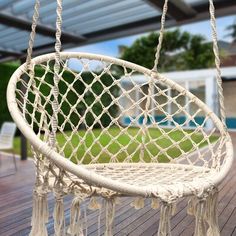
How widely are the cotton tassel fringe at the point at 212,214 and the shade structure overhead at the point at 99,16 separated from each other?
2182mm

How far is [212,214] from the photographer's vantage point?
131cm

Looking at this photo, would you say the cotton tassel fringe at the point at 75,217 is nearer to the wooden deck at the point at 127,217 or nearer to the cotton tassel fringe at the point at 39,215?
the cotton tassel fringe at the point at 39,215

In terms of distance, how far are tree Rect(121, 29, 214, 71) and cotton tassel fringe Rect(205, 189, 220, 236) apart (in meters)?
15.8

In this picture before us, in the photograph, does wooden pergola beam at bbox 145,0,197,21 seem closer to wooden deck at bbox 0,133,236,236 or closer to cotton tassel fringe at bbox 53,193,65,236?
wooden deck at bbox 0,133,236,236

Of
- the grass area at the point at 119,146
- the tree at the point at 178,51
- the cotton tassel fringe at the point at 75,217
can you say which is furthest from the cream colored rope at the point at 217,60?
the tree at the point at 178,51

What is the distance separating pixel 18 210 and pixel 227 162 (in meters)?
1.73

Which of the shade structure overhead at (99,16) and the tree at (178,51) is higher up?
the tree at (178,51)


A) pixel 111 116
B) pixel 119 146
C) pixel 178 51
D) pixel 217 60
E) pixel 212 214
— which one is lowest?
pixel 119 146

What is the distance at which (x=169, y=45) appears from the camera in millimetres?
17375

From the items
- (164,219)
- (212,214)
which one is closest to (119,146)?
(212,214)

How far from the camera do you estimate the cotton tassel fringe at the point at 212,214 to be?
129 cm

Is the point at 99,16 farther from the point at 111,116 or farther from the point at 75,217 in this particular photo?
the point at 75,217

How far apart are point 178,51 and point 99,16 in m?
14.4

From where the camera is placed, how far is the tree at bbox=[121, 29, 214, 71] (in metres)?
16.8
